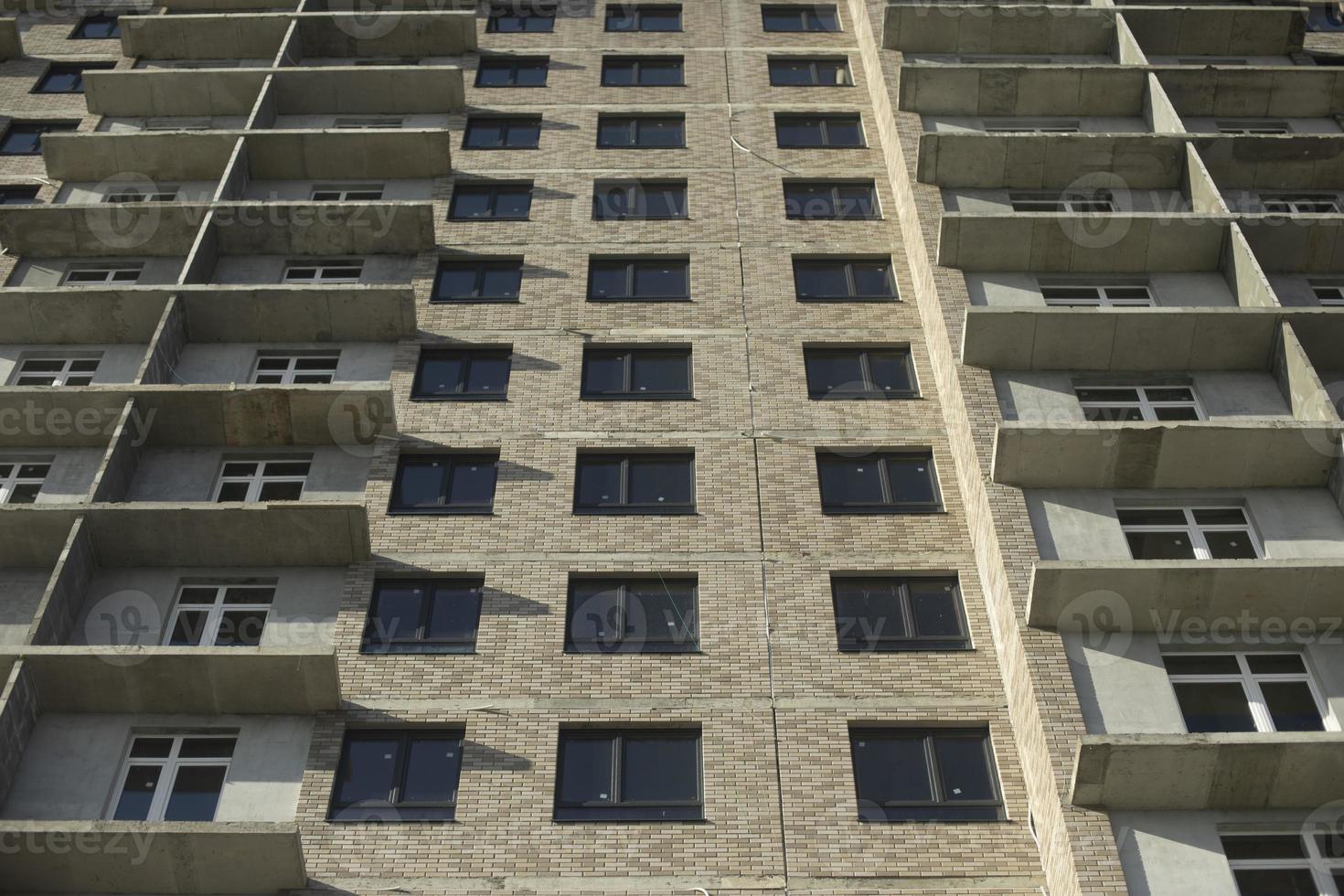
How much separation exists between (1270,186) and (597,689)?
710 inches

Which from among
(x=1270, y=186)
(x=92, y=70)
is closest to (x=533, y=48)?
(x=92, y=70)

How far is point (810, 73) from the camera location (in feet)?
119

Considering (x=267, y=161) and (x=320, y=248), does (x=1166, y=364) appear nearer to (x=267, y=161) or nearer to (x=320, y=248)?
(x=320, y=248)

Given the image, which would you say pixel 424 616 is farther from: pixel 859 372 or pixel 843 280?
pixel 843 280

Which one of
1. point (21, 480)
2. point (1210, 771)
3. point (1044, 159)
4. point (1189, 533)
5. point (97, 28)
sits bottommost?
point (21, 480)

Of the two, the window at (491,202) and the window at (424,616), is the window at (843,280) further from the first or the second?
the window at (424,616)

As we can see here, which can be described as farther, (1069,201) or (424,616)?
(1069,201)

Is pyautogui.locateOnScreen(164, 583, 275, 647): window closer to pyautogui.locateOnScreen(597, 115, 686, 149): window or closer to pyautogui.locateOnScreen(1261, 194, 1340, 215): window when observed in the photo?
pyautogui.locateOnScreen(597, 115, 686, 149): window

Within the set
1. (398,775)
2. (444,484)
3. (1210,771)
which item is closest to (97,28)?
(444,484)

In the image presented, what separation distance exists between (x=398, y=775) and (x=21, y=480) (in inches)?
364

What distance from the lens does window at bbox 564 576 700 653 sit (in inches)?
901

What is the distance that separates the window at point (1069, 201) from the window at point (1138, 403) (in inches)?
225

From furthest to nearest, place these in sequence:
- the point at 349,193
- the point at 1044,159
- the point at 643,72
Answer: the point at 643,72 → the point at 349,193 → the point at 1044,159

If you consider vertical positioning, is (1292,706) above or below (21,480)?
above
